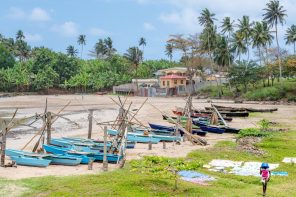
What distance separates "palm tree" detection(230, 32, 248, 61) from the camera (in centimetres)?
8438

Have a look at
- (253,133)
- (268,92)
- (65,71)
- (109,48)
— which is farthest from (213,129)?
(109,48)

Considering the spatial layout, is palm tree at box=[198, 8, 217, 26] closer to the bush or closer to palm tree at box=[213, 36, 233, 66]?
palm tree at box=[213, 36, 233, 66]

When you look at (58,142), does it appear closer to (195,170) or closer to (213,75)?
(195,170)

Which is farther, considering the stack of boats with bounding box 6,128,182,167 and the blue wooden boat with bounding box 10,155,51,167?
the stack of boats with bounding box 6,128,182,167

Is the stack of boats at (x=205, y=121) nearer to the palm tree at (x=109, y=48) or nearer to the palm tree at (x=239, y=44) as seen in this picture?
the palm tree at (x=239, y=44)

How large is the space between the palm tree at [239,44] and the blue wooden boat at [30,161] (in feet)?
216

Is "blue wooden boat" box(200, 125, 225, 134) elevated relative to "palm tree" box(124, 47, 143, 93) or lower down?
lower down

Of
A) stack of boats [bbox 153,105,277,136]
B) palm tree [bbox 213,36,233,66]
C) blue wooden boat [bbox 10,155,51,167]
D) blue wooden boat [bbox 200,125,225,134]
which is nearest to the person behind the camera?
blue wooden boat [bbox 10,155,51,167]

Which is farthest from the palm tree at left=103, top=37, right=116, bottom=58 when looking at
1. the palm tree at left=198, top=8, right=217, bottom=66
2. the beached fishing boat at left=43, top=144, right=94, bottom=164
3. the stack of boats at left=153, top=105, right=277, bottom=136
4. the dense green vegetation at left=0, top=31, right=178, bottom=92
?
the beached fishing boat at left=43, top=144, right=94, bottom=164

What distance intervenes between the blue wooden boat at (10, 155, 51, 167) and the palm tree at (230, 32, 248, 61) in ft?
216

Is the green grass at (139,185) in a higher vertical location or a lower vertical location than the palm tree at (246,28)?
lower

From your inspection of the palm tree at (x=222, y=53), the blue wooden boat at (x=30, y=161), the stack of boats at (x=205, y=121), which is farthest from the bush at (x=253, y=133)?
the palm tree at (x=222, y=53)

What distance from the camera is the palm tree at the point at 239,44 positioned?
277 feet

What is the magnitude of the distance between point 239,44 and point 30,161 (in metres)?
67.4
